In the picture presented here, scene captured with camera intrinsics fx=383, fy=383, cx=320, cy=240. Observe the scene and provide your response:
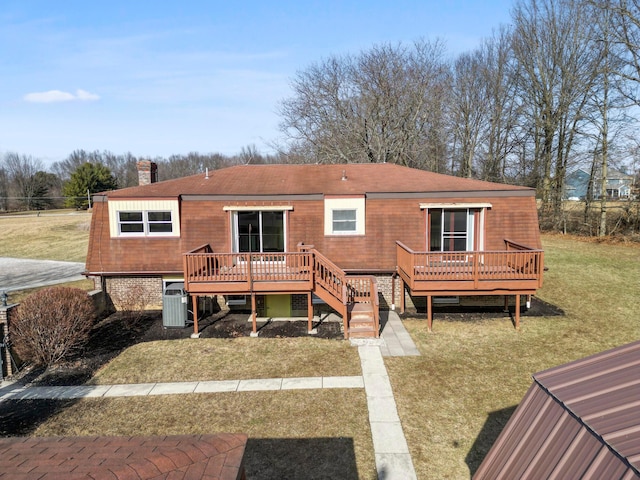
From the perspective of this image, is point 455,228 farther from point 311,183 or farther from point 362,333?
point 311,183

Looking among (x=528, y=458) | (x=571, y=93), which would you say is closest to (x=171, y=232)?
(x=528, y=458)

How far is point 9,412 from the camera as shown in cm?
830

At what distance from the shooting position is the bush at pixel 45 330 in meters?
10.2

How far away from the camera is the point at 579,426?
386 cm

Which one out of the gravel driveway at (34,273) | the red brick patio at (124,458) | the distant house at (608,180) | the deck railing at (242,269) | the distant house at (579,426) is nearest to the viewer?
the distant house at (579,426)

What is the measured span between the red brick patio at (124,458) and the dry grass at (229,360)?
543cm

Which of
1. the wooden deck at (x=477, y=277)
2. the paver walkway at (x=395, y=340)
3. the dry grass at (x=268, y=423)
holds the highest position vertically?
the wooden deck at (x=477, y=277)

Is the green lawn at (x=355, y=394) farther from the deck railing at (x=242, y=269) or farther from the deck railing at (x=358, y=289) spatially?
the deck railing at (x=242, y=269)

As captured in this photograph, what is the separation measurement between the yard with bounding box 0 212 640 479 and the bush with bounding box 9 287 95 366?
1458 mm

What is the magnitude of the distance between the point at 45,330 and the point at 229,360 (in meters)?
4.95

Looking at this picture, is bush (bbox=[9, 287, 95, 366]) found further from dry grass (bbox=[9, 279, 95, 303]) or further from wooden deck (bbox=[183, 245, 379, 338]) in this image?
dry grass (bbox=[9, 279, 95, 303])

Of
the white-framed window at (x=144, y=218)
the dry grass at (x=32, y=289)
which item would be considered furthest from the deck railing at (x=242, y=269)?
the dry grass at (x=32, y=289)

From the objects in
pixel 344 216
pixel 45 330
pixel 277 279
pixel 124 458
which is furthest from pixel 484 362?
pixel 45 330

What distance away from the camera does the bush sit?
10.2 m
